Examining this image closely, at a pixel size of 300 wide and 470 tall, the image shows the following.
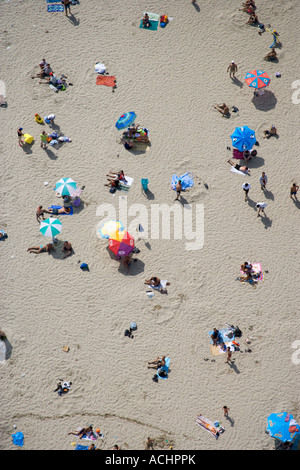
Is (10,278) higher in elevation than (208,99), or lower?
lower

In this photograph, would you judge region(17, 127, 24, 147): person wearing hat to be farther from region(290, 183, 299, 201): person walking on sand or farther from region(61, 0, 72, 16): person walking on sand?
region(290, 183, 299, 201): person walking on sand

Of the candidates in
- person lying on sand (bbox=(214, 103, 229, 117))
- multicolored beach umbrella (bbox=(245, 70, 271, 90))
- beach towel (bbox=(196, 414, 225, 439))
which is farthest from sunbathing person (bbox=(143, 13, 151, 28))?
beach towel (bbox=(196, 414, 225, 439))

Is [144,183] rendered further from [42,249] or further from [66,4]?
[66,4]

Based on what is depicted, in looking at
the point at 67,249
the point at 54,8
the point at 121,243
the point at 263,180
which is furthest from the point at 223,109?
the point at 54,8

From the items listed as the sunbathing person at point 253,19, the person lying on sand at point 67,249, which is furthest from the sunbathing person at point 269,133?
the person lying on sand at point 67,249

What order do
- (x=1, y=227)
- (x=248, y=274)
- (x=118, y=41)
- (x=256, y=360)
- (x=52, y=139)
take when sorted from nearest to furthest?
1. (x=256, y=360)
2. (x=248, y=274)
3. (x=1, y=227)
4. (x=52, y=139)
5. (x=118, y=41)
